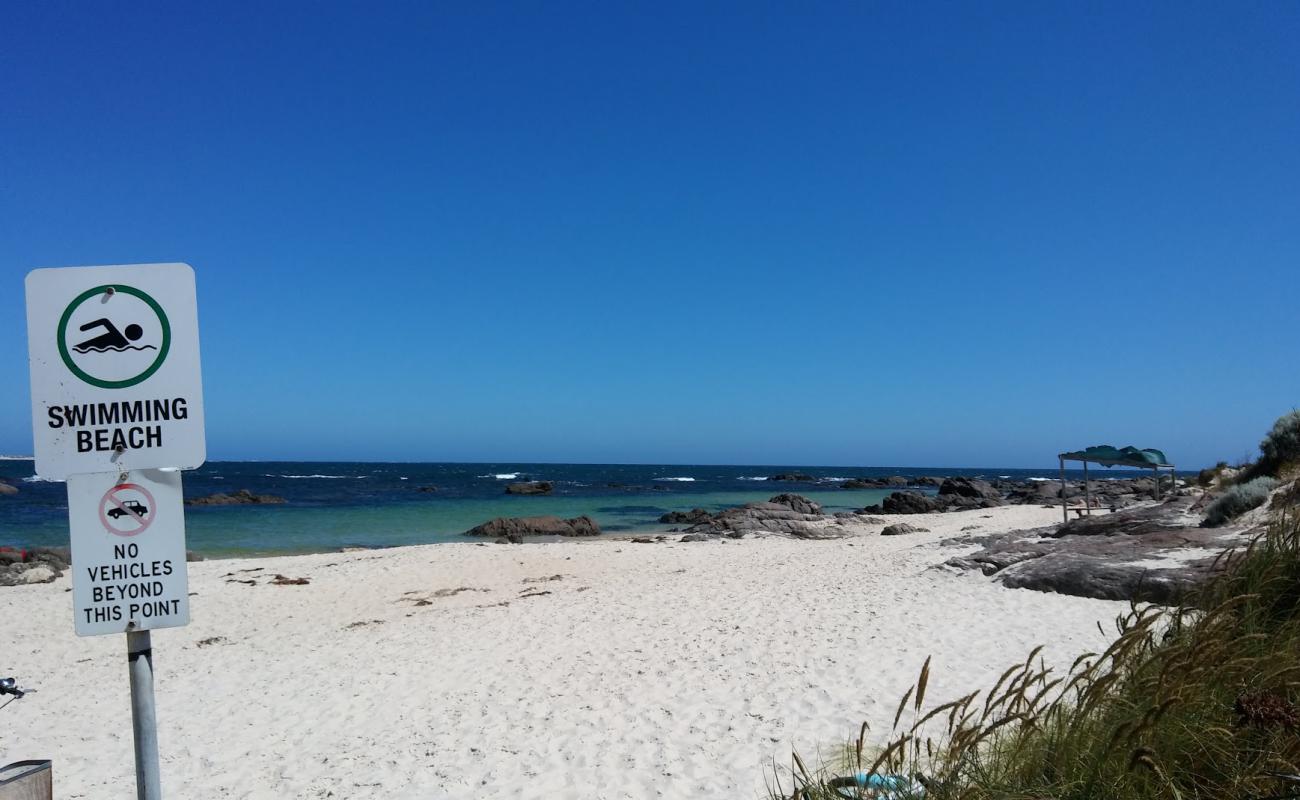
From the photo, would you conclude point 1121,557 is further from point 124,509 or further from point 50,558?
point 50,558

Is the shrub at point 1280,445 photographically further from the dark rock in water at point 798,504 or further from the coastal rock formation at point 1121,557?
the dark rock in water at point 798,504

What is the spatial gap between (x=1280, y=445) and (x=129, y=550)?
1948 cm

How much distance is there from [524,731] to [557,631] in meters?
3.76

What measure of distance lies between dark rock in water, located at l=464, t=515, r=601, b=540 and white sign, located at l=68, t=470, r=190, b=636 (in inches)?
1003

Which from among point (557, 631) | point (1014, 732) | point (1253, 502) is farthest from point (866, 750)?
point (1253, 502)

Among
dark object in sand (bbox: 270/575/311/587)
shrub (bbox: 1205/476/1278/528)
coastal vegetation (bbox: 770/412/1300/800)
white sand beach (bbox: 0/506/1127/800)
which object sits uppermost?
coastal vegetation (bbox: 770/412/1300/800)

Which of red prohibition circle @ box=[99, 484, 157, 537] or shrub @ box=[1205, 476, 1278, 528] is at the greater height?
red prohibition circle @ box=[99, 484, 157, 537]

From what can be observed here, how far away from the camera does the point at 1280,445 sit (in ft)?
51.1

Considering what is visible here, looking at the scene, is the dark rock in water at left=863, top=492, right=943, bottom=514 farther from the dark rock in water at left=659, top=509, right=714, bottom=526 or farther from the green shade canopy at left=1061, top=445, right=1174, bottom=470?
the green shade canopy at left=1061, top=445, right=1174, bottom=470

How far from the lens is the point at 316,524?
31.2m

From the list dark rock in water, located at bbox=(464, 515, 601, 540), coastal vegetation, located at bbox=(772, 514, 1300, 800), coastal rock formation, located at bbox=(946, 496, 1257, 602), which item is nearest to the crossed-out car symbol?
coastal vegetation, located at bbox=(772, 514, 1300, 800)

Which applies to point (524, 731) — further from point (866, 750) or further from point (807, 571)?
point (807, 571)

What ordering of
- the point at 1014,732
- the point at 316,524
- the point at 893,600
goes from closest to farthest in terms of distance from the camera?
the point at 1014,732
the point at 893,600
the point at 316,524

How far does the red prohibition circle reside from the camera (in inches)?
90.8
